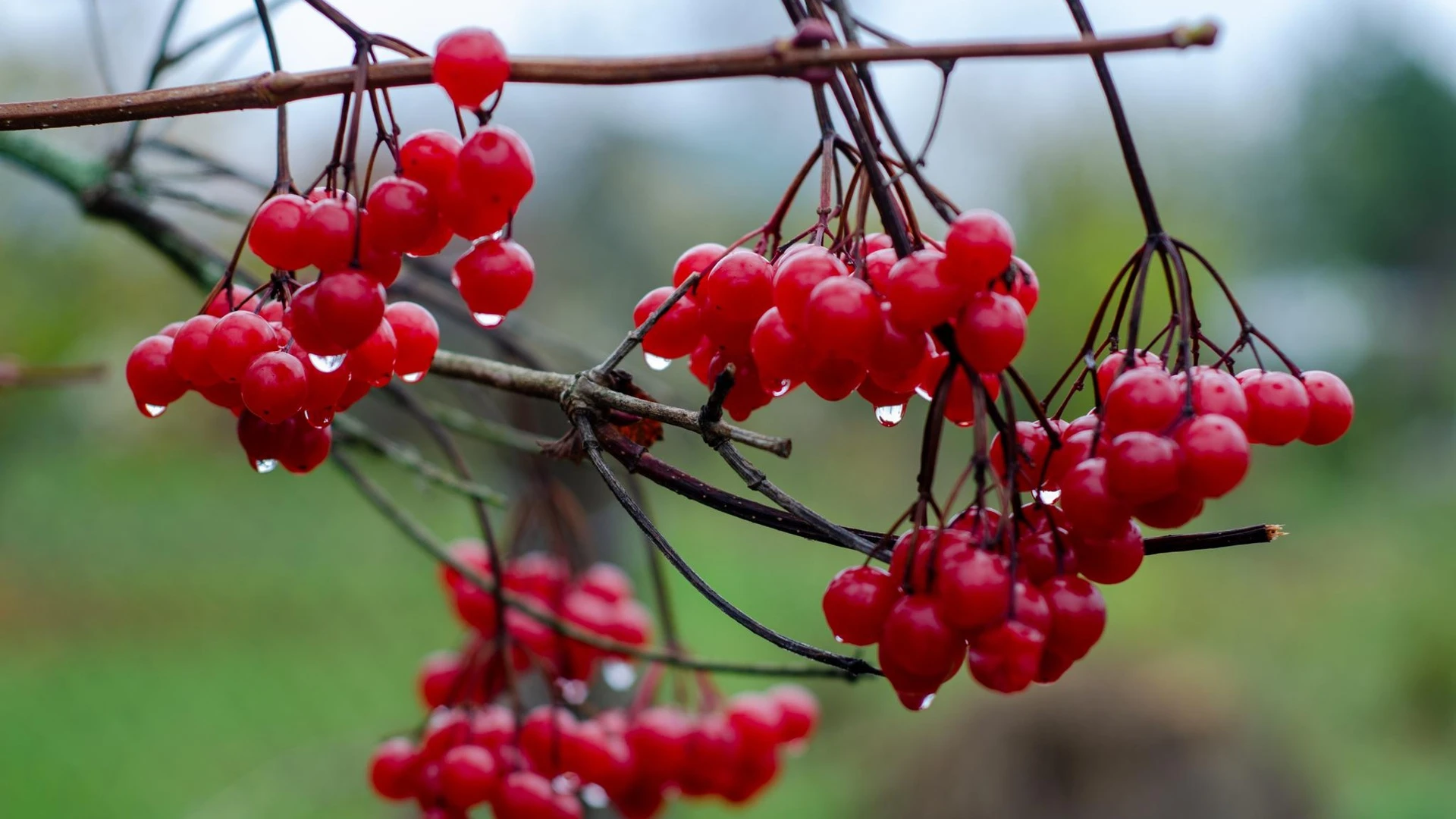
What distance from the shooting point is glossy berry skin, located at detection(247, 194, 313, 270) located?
388 mm

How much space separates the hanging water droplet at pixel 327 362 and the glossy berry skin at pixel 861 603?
0.20m

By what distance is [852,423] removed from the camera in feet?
25.5

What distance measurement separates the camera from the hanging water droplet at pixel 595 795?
81cm

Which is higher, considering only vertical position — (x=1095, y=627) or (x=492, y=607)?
(x=492, y=607)

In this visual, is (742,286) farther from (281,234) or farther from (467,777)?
(467,777)

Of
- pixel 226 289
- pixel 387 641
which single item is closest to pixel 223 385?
pixel 226 289

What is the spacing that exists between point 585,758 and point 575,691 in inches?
5.7

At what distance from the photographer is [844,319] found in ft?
1.21

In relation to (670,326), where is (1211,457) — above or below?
below

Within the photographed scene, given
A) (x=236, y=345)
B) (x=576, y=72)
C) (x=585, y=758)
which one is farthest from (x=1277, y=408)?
(x=585, y=758)

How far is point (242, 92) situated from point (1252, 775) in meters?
3.02

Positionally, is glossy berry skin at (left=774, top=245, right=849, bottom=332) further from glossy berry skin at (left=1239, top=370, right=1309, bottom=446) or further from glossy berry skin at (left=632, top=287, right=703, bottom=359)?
glossy berry skin at (left=1239, top=370, right=1309, bottom=446)

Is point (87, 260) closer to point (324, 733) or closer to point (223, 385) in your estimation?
point (324, 733)

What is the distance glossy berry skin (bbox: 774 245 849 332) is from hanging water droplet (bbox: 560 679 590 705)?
53 centimetres
